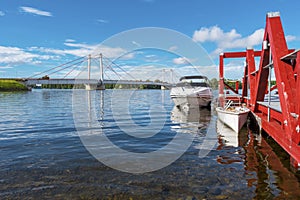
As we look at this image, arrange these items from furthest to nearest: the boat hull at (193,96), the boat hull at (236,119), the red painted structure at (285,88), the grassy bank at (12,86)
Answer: the grassy bank at (12,86)
the boat hull at (193,96)
the boat hull at (236,119)
the red painted structure at (285,88)

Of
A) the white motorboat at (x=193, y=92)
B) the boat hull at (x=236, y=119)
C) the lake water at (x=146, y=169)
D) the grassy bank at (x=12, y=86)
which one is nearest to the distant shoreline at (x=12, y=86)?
the grassy bank at (x=12, y=86)

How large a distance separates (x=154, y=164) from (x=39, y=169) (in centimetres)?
314

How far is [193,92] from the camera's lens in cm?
2234

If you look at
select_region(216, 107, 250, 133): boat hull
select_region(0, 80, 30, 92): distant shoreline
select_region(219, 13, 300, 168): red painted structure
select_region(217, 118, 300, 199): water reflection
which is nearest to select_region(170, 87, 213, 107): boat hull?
select_region(216, 107, 250, 133): boat hull

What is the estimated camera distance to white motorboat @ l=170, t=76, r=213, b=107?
22375mm

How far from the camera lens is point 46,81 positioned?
85.1m

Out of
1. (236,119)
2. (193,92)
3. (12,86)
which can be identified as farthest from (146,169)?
(12,86)

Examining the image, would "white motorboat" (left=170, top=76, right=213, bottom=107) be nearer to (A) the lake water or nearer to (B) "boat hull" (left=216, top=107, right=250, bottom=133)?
(B) "boat hull" (left=216, top=107, right=250, bottom=133)

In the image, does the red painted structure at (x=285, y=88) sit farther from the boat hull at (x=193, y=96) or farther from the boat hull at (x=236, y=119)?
the boat hull at (x=193, y=96)

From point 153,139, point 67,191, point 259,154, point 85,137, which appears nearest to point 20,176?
point 67,191

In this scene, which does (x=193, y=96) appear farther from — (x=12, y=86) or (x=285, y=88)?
(x=12, y=86)

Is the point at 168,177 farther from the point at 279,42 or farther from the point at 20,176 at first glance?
the point at 279,42

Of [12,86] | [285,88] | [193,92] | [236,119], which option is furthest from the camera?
[12,86]

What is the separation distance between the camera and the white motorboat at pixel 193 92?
73.4ft
